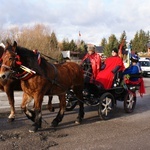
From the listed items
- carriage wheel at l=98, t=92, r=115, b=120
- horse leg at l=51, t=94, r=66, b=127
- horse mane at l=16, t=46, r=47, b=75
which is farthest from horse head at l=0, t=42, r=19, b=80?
carriage wheel at l=98, t=92, r=115, b=120

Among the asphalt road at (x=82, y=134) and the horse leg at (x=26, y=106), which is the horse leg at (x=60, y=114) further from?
the horse leg at (x=26, y=106)

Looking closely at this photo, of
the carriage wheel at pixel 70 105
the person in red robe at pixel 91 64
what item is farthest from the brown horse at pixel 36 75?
the carriage wheel at pixel 70 105

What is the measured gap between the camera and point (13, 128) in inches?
242

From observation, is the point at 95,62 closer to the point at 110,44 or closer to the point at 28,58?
the point at 28,58

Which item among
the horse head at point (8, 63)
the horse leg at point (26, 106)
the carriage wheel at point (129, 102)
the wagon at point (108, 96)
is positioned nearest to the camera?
the horse head at point (8, 63)

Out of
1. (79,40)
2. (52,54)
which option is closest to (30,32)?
(52,54)

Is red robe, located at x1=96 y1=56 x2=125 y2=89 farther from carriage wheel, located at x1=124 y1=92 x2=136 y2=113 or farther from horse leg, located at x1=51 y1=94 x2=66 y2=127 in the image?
horse leg, located at x1=51 y1=94 x2=66 y2=127

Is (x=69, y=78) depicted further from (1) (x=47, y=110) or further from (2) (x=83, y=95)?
(1) (x=47, y=110)

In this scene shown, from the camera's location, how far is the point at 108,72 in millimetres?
7836

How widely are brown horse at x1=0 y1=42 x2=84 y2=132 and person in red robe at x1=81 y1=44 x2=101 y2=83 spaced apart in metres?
1.02

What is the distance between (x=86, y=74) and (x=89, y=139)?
105 inches

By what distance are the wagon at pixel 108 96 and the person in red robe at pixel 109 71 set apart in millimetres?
215

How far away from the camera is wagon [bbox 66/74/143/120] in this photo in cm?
732

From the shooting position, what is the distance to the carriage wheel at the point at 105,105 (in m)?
7.17
